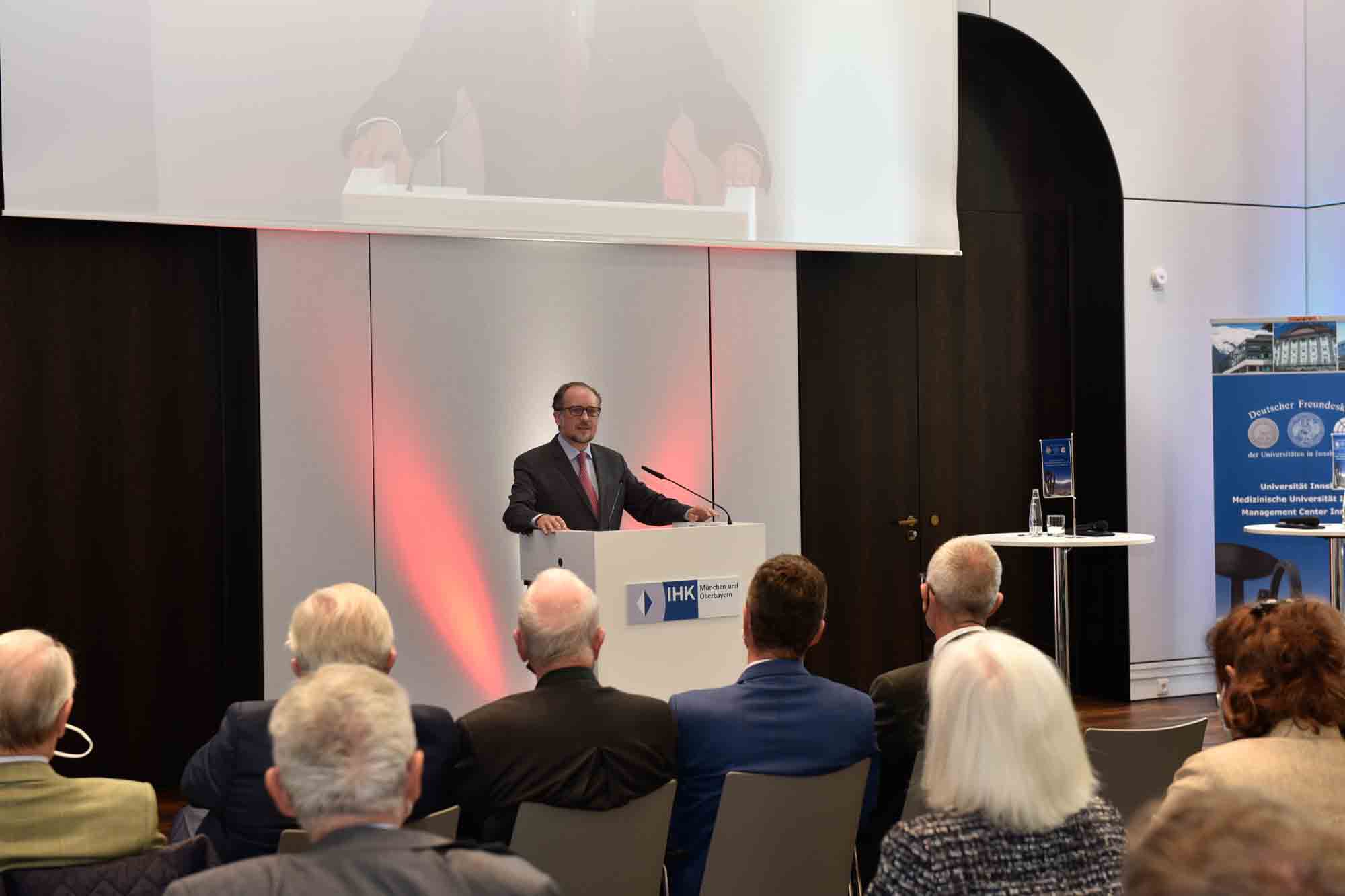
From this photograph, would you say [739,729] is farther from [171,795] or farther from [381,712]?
[171,795]

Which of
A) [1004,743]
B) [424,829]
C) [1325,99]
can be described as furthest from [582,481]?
[1325,99]

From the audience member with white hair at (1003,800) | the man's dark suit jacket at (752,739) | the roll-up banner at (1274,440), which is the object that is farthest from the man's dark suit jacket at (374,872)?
the roll-up banner at (1274,440)

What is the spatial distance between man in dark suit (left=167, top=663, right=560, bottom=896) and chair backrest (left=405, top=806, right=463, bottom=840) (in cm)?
78

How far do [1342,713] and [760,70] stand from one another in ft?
17.1

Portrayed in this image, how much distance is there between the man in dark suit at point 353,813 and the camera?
5.50 ft

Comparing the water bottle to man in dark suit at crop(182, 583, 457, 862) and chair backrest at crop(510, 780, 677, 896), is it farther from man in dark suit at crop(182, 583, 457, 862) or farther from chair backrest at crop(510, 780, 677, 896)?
man in dark suit at crop(182, 583, 457, 862)

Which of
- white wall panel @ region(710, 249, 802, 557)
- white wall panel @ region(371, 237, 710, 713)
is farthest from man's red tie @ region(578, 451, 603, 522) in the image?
white wall panel @ region(710, 249, 802, 557)

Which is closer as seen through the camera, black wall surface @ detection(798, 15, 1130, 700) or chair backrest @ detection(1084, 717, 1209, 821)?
chair backrest @ detection(1084, 717, 1209, 821)

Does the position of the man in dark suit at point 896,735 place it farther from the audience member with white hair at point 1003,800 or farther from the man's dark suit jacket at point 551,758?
the audience member with white hair at point 1003,800

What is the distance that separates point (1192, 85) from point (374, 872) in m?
7.77

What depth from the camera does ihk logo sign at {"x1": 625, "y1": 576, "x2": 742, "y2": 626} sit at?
4.83 metres

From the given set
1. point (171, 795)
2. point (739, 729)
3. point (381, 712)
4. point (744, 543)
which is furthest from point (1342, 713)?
point (171, 795)

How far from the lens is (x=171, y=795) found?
6102mm

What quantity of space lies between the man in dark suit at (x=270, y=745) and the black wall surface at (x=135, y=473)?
353cm
